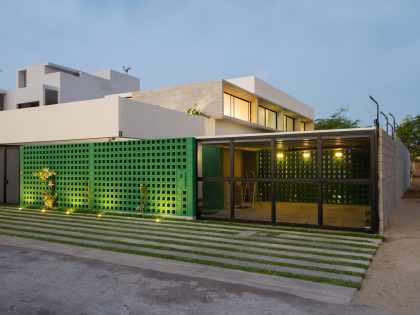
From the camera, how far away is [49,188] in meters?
12.4

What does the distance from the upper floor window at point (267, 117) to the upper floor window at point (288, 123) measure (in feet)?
5.64

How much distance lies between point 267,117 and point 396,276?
1838 centimetres

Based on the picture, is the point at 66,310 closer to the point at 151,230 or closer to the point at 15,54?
the point at 151,230

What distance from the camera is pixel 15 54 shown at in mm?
177750

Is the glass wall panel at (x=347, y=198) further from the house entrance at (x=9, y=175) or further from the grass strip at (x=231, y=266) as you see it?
the house entrance at (x=9, y=175)

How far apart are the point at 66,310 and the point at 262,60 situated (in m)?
197

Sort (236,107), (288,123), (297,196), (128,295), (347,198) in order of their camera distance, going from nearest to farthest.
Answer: (128,295) < (347,198) < (297,196) < (236,107) < (288,123)

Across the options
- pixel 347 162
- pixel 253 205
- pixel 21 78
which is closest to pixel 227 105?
pixel 347 162

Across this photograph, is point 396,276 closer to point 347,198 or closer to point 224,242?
point 224,242

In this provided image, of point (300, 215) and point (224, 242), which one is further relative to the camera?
point (300, 215)

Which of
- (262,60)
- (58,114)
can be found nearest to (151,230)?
(58,114)

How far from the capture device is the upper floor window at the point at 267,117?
21873 mm

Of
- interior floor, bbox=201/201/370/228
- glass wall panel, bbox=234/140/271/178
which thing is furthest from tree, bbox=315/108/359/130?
interior floor, bbox=201/201/370/228

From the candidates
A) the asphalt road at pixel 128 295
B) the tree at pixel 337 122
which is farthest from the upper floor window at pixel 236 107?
the tree at pixel 337 122
